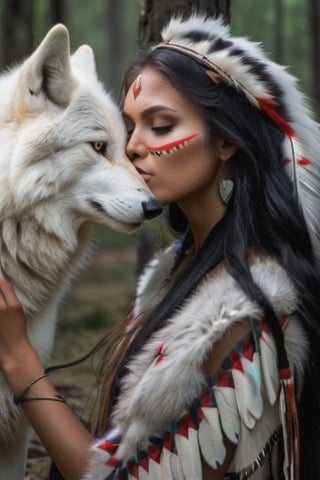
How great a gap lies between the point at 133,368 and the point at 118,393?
29cm

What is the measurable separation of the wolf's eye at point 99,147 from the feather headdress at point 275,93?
1.63 feet

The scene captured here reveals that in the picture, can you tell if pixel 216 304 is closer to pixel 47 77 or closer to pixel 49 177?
pixel 49 177

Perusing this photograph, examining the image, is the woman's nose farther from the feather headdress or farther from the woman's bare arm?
the woman's bare arm

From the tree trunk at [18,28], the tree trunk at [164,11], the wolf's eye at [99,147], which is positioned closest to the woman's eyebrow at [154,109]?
the wolf's eye at [99,147]

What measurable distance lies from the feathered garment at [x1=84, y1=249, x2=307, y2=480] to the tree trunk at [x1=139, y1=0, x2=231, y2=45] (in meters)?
2.02

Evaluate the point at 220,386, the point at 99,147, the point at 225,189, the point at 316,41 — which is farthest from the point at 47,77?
the point at 316,41

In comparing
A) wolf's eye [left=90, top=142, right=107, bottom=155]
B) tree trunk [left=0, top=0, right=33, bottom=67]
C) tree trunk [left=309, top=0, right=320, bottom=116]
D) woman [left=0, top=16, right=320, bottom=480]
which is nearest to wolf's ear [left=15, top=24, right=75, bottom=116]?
wolf's eye [left=90, top=142, right=107, bottom=155]

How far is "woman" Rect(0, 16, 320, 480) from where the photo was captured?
2312 mm

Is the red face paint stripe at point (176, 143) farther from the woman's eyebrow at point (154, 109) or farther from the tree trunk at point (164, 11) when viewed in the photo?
the tree trunk at point (164, 11)

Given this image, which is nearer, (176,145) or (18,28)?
(176,145)

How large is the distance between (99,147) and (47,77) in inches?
13.7

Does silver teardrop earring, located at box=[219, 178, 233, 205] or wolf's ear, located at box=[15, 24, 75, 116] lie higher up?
wolf's ear, located at box=[15, 24, 75, 116]

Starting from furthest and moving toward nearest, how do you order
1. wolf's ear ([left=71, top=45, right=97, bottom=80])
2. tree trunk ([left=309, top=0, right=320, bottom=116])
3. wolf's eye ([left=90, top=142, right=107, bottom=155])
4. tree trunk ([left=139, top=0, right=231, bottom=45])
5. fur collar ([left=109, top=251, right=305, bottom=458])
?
tree trunk ([left=309, top=0, right=320, bottom=116]), tree trunk ([left=139, top=0, right=231, bottom=45]), wolf's ear ([left=71, top=45, right=97, bottom=80]), wolf's eye ([left=90, top=142, right=107, bottom=155]), fur collar ([left=109, top=251, right=305, bottom=458])

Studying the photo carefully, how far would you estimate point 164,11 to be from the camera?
13.6ft
